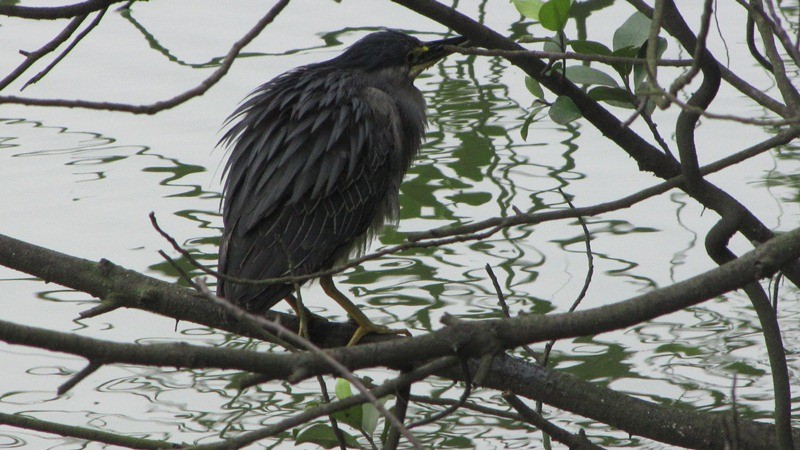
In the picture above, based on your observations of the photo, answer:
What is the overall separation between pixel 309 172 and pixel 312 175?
0.05ft

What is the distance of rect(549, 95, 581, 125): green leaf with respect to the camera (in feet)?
9.07

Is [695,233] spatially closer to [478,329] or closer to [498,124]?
[498,124]

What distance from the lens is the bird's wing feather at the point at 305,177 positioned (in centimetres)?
346

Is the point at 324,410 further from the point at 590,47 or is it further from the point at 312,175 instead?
the point at 312,175

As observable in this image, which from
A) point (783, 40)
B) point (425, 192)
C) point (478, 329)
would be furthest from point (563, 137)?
point (478, 329)

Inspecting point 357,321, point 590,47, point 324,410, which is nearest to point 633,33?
point 590,47

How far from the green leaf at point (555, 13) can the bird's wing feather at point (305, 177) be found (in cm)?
110

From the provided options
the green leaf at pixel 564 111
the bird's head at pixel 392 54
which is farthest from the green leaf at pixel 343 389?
the bird's head at pixel 392 54

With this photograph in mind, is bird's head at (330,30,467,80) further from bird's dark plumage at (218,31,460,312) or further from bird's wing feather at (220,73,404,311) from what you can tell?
bird's wing feather at (220,73,404,311)

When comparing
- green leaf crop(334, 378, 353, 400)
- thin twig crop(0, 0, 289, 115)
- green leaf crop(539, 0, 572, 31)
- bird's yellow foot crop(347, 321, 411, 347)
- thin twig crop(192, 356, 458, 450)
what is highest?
green leaf crop(539, 0, 572, 31)

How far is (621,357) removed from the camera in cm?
459

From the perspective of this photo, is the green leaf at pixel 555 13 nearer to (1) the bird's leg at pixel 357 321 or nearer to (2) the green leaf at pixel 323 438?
(1) the bird's leg at pixel 357 321

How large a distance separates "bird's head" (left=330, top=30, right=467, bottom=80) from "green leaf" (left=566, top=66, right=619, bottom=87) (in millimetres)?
1151

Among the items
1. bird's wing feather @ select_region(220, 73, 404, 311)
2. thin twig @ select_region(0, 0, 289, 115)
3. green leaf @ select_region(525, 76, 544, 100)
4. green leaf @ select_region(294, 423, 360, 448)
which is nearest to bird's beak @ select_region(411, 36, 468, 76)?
bird's wing feather @ select_region(220, 73, 404, 311)
